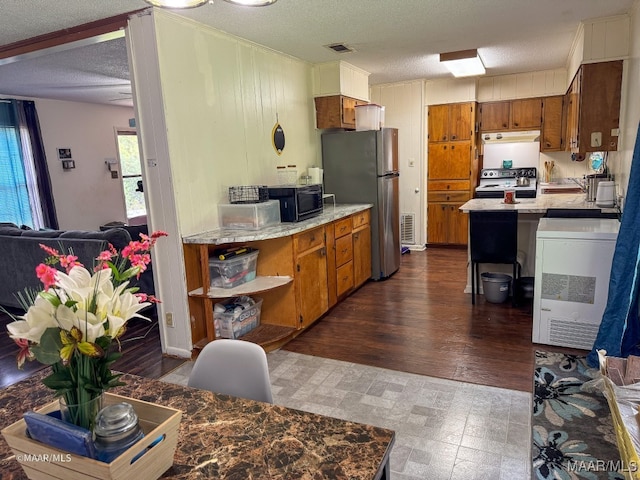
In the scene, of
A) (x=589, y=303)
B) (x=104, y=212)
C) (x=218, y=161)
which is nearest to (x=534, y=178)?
(x=589, y=303)

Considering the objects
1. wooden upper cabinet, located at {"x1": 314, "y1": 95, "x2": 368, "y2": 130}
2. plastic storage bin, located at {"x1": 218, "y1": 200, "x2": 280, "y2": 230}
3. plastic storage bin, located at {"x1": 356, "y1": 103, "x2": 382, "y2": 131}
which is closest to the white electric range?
plastic storage bin, located at {"x1": 356, "y1": 103, "x2": 382, "y2": 131}

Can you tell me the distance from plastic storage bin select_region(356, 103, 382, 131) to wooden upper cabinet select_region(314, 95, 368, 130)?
18 centimetres

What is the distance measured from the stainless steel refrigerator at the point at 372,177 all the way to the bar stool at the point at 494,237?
1.21 m

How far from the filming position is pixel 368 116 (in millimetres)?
5059

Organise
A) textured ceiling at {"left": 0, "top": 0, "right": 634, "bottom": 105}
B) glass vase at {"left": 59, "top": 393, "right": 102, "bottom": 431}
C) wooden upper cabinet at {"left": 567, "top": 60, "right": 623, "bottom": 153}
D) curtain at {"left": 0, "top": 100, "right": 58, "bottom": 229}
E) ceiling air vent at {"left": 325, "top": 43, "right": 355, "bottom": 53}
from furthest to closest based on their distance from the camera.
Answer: curtain at {"left": 0, "top": 100, "right": 58, "bottom": 229}, ceiling air vent at {"left": 325, "top": 43, "right": 355, "bottom": 53}, wooden upper cabinet at {"left": 567, "top": 60, "right": 623, "bottom": 153}, textured ceiling at {"left": 0, "top": 0, "right": 634, "bottom": 105}, glass vase at {"left": 59, "top": 393, "right": 102, "bottom": 431}

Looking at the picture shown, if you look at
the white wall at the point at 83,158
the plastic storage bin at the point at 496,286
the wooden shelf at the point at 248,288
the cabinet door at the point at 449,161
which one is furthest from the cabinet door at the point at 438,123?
the white wall at the point at 83,158

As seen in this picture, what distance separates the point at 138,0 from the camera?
2672 millimetres

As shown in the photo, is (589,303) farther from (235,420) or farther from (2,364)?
(2,364)

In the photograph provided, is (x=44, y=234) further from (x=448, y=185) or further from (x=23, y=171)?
(x=448, y=185)

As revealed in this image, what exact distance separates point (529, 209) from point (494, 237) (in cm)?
37

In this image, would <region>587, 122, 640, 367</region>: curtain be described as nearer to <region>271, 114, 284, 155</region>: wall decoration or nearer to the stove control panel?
<region>271, 114, 284, 155</region>: wall decoration

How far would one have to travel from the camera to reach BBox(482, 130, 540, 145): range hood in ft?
20.0

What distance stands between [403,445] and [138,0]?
2967mm

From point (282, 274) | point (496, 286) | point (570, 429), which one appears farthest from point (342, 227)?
point (570, 429)
